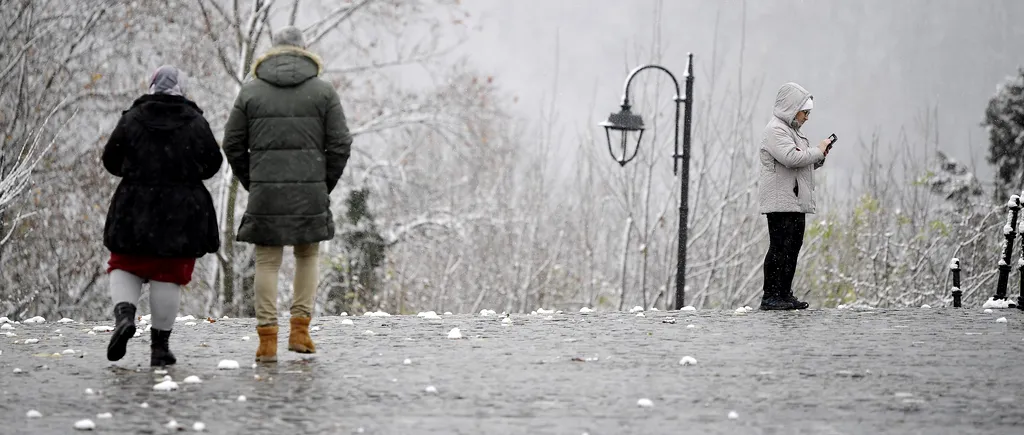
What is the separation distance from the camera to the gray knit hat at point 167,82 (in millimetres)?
7406

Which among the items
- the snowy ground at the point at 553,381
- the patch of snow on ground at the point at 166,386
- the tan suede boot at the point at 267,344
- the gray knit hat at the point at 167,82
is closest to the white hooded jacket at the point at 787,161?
the snowy ground at the point at 553,381

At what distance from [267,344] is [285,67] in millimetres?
1534

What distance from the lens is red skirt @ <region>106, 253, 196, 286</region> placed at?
7.31 meters

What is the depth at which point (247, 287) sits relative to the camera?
23.1m

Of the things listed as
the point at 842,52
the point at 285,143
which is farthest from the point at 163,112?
the point at 842,52

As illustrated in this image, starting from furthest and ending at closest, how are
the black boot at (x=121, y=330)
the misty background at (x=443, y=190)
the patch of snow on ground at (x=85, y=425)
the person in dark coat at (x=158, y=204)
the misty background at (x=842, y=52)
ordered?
the misty background at (x=842, y=52) < the misty background at (x=443, y=190) < the person in dark coat at (x=158, y=204) < the black boot at (x=121, y=330) < the patch of snow on ground at (x=85, y=425)

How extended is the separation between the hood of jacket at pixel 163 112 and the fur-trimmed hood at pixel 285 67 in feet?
1.42

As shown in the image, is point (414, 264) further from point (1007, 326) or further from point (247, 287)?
point (1007, 326)

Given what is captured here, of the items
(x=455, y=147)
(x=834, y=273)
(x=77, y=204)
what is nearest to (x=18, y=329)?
(x=77, y=204)

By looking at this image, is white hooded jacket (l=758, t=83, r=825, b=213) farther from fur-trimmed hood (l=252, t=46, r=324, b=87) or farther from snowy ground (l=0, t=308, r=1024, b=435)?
fur-trimmed hood (l=252, t=46, r=324, b=87)

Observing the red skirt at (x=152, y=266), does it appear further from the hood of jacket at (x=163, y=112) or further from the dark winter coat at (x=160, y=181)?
the hood of jacket at (x=163, y=112)

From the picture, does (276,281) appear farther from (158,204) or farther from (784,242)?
(784,242)

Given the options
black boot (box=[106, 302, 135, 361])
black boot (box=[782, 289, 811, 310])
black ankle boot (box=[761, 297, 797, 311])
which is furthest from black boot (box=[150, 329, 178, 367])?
black boot (box=[782, 289, 811, 310])

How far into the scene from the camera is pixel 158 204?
7.26 m
